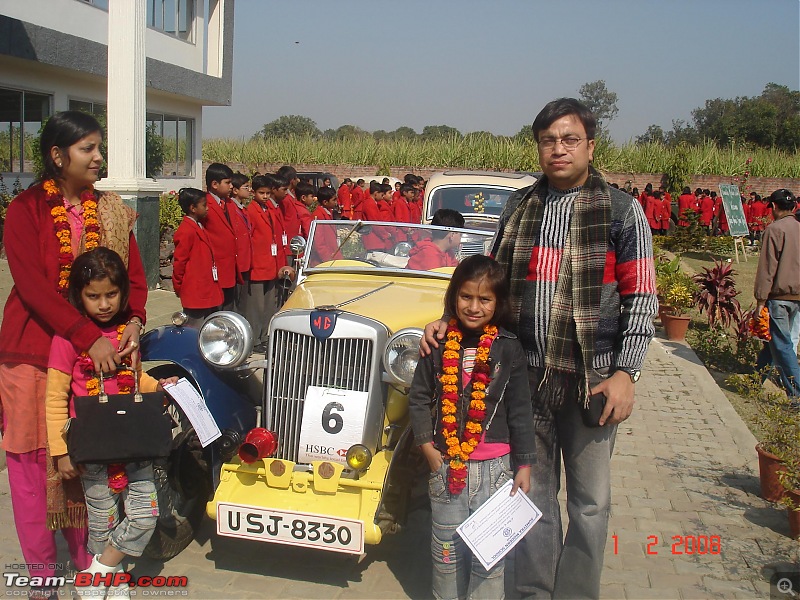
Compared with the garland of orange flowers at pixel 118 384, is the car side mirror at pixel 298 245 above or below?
above

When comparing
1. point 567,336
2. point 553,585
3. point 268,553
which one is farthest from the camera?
point 268,553

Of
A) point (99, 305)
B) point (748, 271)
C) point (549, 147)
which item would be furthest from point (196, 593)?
point (748, 271)

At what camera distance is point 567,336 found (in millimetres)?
2982

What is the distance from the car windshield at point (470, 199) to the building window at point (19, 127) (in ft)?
29.8

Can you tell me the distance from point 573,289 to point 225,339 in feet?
6.44

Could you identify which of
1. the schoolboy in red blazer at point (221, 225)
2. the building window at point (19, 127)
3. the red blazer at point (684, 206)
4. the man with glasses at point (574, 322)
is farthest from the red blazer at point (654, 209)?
the man with glasses at point (574, 322)

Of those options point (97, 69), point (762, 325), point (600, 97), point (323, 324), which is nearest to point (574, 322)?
point (323, 324)

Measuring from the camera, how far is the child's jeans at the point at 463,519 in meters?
3.07

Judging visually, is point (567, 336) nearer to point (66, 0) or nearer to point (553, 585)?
point (553, 585)

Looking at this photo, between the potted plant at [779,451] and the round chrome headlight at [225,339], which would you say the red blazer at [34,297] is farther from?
the potted plant at [779,451]

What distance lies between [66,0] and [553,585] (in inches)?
605

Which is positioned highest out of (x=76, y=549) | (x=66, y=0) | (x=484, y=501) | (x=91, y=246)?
(x=66, y=0)

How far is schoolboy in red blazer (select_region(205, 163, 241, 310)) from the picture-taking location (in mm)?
7160

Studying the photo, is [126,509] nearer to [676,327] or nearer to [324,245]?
[324,245]
